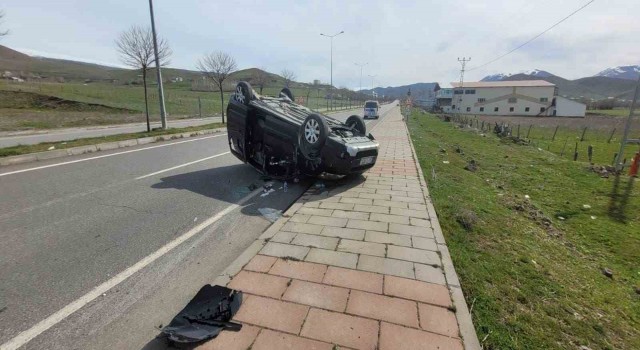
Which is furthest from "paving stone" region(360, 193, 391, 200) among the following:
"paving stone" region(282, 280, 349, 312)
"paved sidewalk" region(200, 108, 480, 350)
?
"paving stone" region(282, 280, 349, 312)

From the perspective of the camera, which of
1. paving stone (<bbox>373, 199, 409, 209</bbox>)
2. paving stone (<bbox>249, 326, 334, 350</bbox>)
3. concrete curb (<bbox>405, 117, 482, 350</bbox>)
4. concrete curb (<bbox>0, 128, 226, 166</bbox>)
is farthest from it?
concrete curb (<bbox>0, 128, 226, 166</bbox>)

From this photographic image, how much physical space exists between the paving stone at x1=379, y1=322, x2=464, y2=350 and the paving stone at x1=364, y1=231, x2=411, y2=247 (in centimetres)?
155

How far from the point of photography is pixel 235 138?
751cm

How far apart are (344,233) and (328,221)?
498 millimetres

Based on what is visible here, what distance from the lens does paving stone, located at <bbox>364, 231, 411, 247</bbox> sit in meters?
4.00

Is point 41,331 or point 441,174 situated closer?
point 41,331

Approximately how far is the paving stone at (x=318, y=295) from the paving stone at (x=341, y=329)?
0.10 meters

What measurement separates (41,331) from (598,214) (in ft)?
29.5

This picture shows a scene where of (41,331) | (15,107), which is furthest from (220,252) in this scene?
(15,107)

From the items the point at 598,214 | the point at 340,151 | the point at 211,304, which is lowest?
the point at 598,214

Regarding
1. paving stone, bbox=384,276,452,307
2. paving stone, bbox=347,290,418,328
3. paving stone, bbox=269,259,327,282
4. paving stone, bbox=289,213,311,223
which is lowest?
paving stone, bbox=289,213,311,223

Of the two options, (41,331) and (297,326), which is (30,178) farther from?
(297,326)

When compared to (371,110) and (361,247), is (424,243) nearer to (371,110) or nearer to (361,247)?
(361,247)

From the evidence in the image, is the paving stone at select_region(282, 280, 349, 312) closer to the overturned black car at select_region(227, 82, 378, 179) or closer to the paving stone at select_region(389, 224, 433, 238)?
the paving stone at select_region(389, 224, 433, 238)
